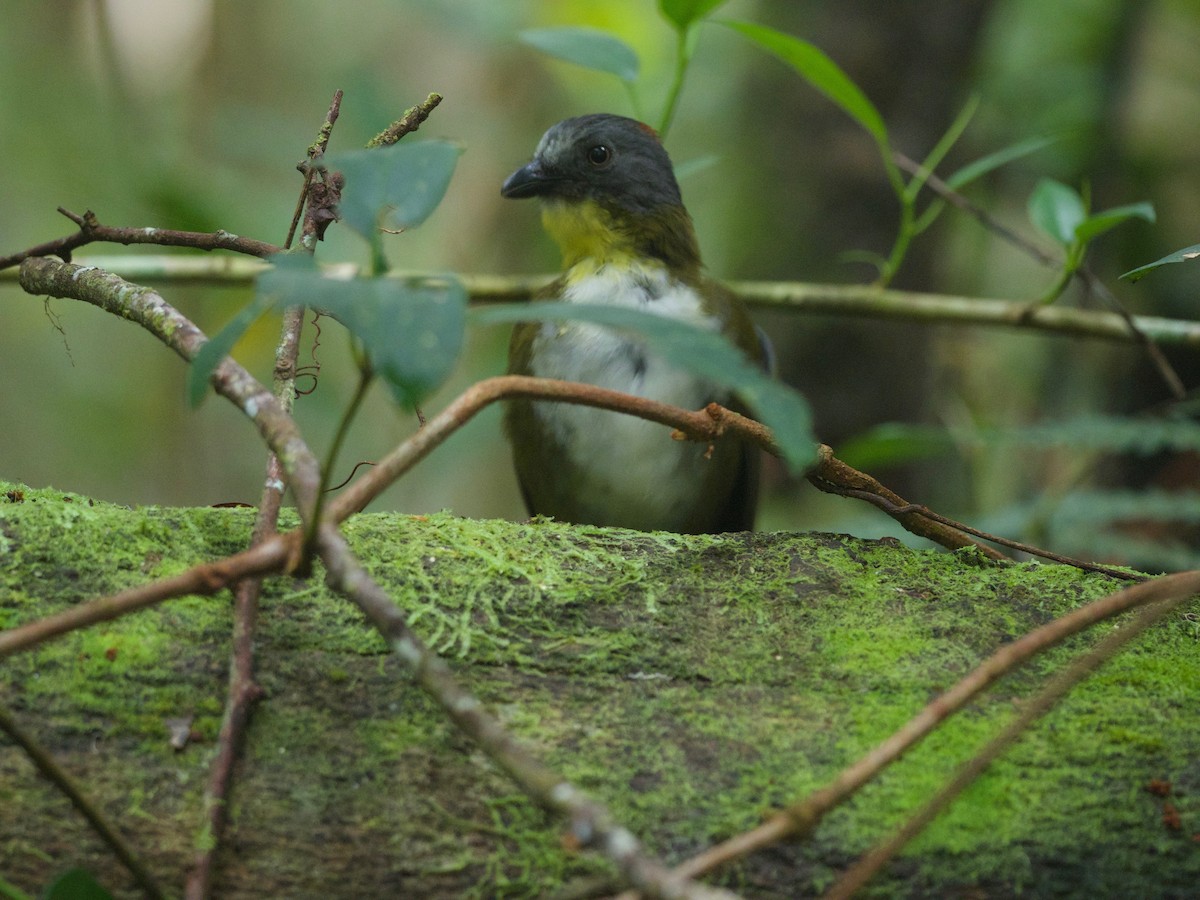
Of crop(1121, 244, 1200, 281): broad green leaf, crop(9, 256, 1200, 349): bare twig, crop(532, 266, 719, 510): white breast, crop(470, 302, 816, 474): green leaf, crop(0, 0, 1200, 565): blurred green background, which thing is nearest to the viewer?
crop(470, 302, 816, 474): green leaf

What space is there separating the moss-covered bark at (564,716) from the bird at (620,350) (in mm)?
1350

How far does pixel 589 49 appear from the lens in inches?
118

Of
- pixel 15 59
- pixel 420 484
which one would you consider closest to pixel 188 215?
pixel 420 484

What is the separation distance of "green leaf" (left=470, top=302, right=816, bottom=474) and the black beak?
253 cm

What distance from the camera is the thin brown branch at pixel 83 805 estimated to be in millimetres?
1213

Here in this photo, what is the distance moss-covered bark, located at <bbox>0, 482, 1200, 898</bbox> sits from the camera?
1278 millimetres

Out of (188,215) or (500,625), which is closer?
(500,625)

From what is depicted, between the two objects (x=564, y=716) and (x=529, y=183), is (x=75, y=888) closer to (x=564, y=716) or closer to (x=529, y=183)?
(x=564, y=716)

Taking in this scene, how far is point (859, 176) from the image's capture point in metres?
5.07

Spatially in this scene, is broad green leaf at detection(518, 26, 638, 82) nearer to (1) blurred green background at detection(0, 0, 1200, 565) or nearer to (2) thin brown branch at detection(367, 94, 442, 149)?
(1) blurred green background at detection(0, 0, 1200, 565)

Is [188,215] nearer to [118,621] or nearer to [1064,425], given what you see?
[118,621]

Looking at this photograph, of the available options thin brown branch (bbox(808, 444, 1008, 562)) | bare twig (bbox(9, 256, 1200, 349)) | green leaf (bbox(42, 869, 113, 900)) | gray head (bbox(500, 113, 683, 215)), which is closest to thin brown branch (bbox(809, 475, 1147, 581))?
thin brown branch (bbox(808, 444, 1008, 562))

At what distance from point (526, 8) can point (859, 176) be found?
8.43 feet

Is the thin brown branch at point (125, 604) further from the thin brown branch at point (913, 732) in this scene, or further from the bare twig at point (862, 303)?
the bare twig at point (862, 303)
